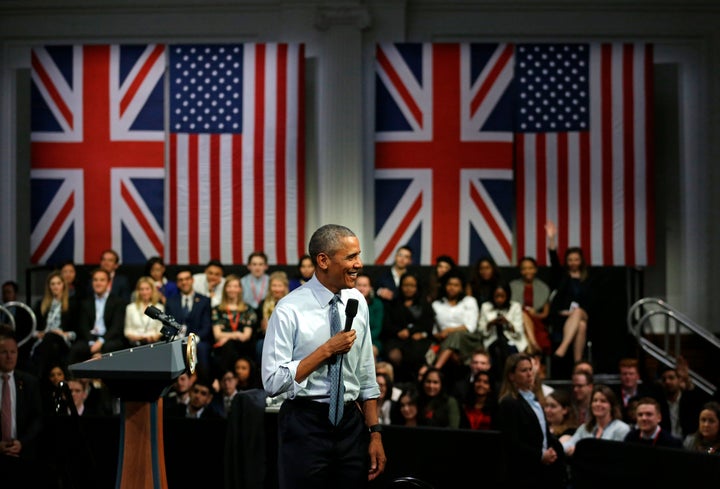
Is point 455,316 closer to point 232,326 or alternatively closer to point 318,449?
point 232,326

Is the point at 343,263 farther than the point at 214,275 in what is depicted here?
No

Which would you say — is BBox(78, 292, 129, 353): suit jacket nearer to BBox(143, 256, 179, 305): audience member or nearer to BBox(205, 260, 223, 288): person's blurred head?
BBox(143, 256, 179, 305): audience member

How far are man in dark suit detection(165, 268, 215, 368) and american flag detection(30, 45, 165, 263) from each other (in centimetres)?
248

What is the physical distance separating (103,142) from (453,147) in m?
4.37

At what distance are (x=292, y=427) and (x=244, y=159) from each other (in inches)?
359

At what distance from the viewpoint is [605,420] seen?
7773mm

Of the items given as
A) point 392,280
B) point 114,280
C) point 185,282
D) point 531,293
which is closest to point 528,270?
point 531,293

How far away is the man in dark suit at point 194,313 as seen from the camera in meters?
10.7

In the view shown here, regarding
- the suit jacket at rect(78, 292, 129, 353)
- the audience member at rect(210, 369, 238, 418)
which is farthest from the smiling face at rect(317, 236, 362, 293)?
the suit jacket at rect(78, 292, 129, 353)

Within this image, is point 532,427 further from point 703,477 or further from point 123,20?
point 123,20

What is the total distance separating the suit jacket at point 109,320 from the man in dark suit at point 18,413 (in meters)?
2.44

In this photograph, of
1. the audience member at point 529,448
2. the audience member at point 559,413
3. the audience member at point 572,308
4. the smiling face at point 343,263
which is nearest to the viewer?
the smiling face at point 343,263

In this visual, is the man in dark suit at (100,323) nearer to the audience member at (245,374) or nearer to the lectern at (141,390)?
the audience member at (245,374)

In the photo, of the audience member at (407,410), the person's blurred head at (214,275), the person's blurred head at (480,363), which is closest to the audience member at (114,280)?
the person's blurred head at (214,275)
